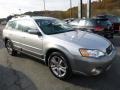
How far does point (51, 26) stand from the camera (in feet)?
20.2

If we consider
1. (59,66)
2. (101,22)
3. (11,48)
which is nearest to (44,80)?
(59,66)

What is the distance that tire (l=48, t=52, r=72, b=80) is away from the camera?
502cm

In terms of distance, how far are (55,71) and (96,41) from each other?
1.37 meters

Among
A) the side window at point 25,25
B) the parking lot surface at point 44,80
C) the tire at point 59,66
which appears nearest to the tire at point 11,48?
the side window at point 25,25

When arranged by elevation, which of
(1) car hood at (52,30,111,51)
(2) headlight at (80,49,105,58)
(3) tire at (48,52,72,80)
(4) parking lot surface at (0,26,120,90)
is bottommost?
(4) parking lot surface at (0,26,120,90)

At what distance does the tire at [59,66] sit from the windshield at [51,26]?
2.70 ft

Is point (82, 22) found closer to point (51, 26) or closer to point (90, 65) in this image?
point (51, 26)

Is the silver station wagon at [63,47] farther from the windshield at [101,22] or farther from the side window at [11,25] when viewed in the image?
the windshield at [101,22]

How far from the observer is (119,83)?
493 centimetres

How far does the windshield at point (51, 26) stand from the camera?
589 cm

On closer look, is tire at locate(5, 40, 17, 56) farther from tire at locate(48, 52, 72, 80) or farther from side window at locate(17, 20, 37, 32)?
tire at locate(48, 52, 72, 80)

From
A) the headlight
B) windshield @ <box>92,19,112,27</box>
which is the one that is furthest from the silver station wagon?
windshield @ <box>92,19,112,27</box>

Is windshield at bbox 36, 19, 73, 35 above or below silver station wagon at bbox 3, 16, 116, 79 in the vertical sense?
above

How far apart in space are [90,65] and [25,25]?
118 inches
